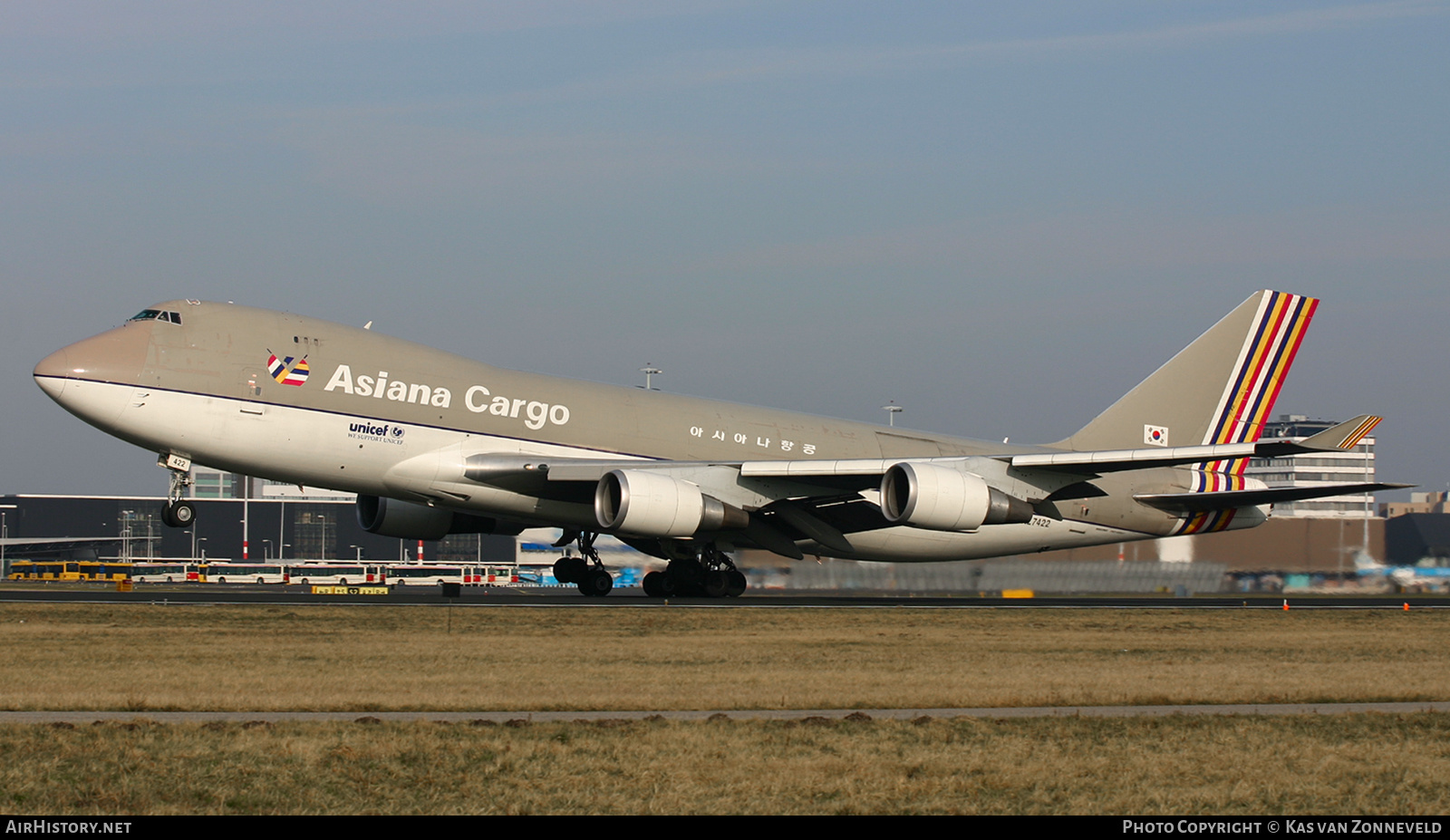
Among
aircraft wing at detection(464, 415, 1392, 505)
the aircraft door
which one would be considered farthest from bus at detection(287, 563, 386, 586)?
the aircraft door

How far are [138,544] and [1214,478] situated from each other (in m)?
110

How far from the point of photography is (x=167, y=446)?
3070 cm

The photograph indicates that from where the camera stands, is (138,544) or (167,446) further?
(138,544)

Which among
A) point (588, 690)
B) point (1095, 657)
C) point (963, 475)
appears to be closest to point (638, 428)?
point (963, 475)

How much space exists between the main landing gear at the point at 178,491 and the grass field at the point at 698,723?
238cm

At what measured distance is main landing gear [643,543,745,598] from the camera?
36.8 metres

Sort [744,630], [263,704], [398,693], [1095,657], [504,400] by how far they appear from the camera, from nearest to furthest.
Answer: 1. [263,704]
2. [398,693]
3. [1095,657]
4. [744,630]
5. [504,400]

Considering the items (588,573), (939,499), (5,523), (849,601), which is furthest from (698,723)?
(5,523)

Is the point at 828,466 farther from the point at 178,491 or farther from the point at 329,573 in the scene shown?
the point at 329,573

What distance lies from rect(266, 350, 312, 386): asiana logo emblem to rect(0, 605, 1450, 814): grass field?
5369mm

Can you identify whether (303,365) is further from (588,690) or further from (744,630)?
(588,690)

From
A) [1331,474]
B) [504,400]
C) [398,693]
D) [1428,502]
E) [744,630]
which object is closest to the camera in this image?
[398,693]

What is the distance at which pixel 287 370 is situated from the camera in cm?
3125

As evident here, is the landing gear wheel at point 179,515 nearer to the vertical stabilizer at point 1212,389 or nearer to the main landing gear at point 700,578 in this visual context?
the main landing gear at point 700,578
